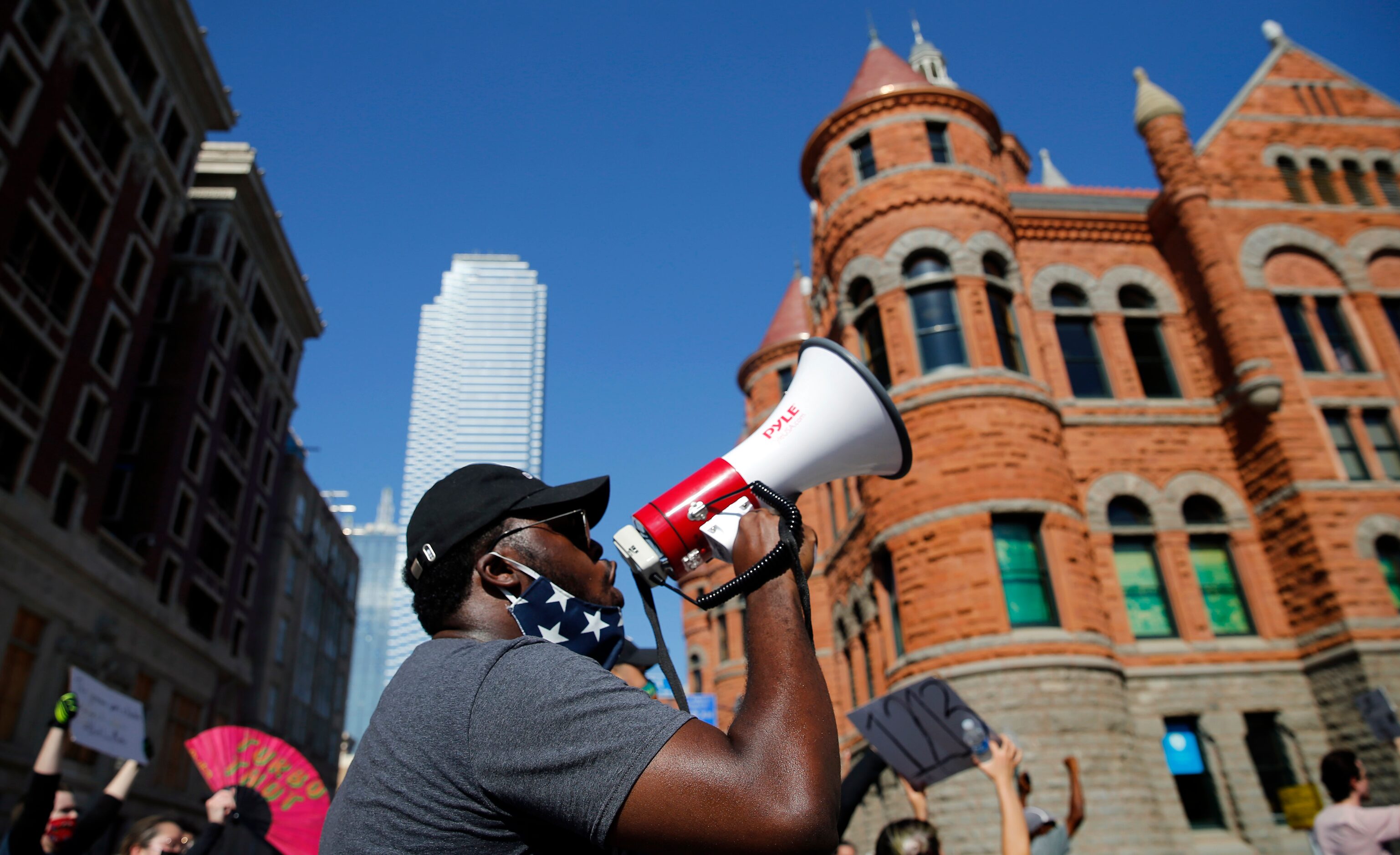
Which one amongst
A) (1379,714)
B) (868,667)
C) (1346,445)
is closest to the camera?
(1379,714)

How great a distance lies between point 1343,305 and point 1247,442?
13.8ft

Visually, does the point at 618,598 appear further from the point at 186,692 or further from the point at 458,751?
the point at 186,692

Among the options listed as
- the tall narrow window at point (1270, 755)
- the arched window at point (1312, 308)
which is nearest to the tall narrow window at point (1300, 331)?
the arched window at point (1312, 308)

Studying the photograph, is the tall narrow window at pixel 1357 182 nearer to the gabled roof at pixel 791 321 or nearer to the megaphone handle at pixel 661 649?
the gabled roof at pixel 791 321

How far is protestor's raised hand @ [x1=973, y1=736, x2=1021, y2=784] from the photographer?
4.35 meters

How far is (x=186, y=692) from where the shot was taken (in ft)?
99.8

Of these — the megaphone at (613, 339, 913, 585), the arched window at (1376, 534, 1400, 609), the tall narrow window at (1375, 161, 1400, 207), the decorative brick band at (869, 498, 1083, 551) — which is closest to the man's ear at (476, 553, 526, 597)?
the megaphone at (613, 339, 913, 585)

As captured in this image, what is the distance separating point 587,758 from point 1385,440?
20.2m

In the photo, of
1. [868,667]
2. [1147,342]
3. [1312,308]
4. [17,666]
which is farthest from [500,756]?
[17,666]

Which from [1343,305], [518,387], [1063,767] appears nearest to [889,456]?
[1063,767]

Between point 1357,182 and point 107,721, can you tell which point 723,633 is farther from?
point 107,721

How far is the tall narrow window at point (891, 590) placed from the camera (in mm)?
16422

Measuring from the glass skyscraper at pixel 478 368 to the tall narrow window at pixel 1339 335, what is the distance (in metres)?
170

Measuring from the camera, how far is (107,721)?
7.33 metres
